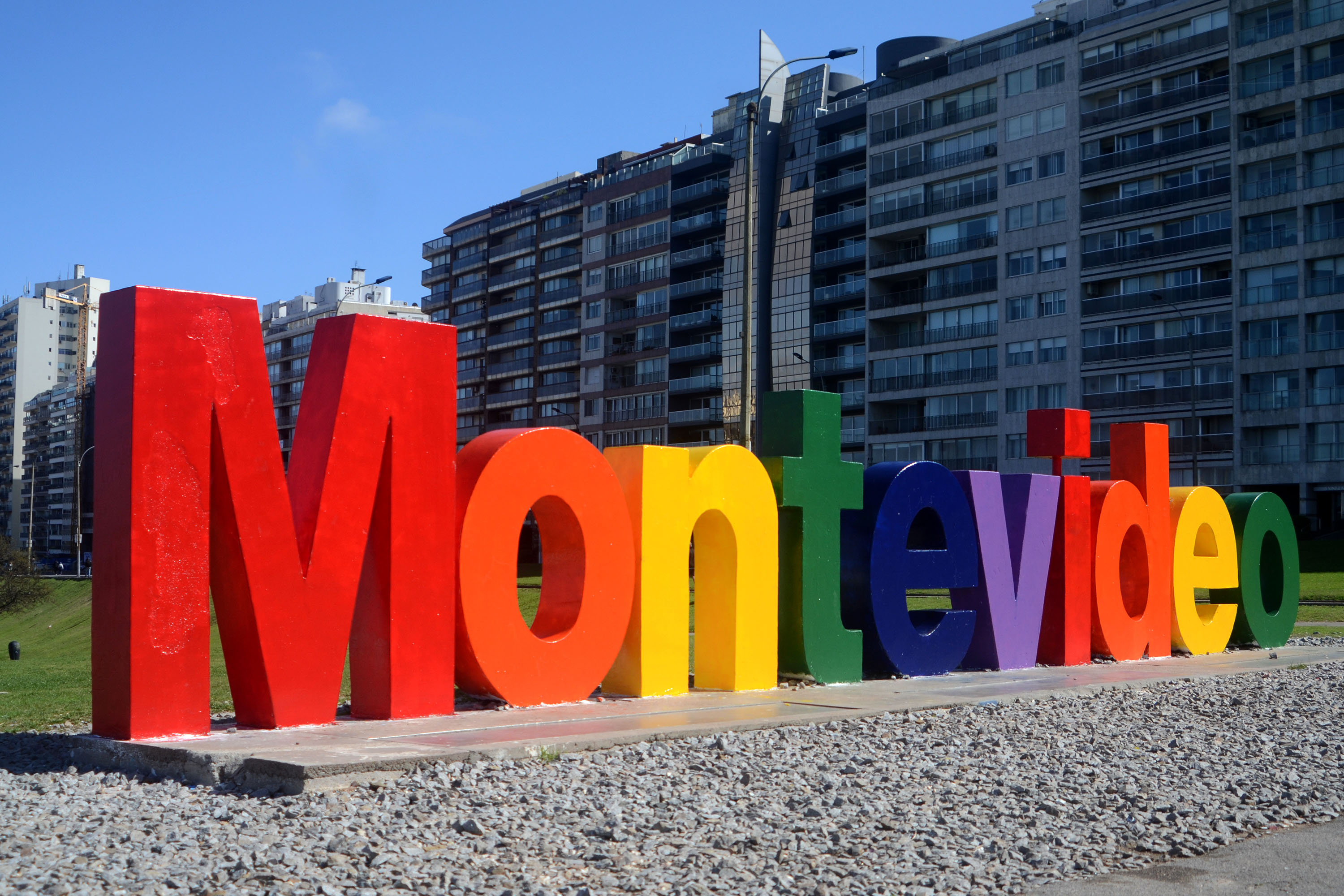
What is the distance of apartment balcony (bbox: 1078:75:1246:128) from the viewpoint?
6369 centimetres

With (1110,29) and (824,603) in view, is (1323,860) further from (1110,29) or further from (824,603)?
(1110,29)

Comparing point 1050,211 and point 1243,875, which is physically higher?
point 1050,211

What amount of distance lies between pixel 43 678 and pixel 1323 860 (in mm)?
19999

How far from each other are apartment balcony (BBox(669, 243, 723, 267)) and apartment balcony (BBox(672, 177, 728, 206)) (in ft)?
11.2

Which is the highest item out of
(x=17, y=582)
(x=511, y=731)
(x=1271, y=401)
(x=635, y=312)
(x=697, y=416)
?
(x=635, y=312)

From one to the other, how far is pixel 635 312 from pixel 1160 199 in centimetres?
4145

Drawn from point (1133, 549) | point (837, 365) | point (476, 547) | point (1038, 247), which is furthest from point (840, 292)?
point (476, 547)

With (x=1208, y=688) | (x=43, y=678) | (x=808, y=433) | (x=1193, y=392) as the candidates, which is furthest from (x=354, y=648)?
(x=1193, y=392)

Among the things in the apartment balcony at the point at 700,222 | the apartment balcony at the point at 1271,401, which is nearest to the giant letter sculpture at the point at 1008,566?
the apartment balcony at the point at 1271,401

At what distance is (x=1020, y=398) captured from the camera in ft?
234

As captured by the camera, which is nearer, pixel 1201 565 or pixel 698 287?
pixel 1201 565

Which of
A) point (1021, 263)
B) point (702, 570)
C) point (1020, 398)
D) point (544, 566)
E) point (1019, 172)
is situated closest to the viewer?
point (544, 566)

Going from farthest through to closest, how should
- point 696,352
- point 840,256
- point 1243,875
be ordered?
point 696,352 → point 840,256 → point 1243,875

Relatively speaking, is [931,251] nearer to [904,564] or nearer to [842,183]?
[842,183]
